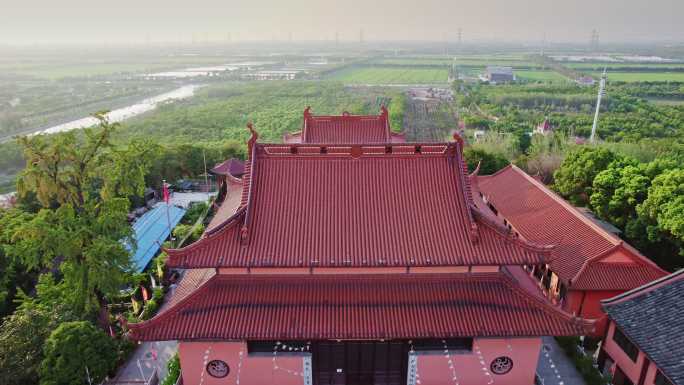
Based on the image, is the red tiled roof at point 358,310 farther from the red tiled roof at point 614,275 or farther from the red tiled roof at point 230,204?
the red tiled roof at point 614,275

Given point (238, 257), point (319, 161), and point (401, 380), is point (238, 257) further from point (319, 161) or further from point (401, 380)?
point (401, 380)

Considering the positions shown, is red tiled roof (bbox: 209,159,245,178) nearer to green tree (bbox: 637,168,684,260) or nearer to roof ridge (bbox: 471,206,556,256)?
roof ridge (bbox: 471,206,556,256)

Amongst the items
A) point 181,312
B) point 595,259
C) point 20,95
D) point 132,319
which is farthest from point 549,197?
point 20,95

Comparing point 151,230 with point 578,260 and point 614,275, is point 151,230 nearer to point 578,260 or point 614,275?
point 578,260

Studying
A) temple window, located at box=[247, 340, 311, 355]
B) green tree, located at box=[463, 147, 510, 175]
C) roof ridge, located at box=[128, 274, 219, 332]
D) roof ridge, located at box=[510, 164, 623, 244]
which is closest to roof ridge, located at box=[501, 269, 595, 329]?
temple window, located at box=[247, 340, 311, 355]

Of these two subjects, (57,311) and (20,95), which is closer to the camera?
(57,311)

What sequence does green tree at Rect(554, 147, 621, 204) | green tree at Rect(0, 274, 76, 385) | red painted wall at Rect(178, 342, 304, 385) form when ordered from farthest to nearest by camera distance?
1. green tree at Rect(554, 147, 621, 204)
2. green tree at Rect(0, 274, 76, 385)
3. red painted wall at Rect(178, 342, 304, 385)
